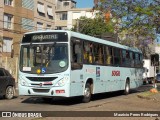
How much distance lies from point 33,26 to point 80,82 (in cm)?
3647

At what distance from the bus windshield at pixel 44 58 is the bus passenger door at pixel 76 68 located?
0.43m

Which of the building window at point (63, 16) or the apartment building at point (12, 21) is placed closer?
the apartment building at point (12, 21)

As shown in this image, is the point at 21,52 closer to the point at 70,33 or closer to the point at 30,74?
the point at 30,74

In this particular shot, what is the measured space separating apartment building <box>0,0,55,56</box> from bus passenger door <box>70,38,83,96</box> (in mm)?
25381

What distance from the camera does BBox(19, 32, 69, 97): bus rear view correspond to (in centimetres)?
1606

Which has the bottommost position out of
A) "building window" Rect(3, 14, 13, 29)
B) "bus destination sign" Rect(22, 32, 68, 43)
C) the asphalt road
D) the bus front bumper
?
the asphalt road

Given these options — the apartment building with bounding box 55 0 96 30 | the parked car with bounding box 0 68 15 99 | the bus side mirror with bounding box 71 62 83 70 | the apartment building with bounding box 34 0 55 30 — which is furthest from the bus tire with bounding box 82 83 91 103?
the apartment building with bounding box 55 0 96 30

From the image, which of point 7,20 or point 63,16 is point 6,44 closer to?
point 7,20

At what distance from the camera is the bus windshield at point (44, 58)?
52.9 feet

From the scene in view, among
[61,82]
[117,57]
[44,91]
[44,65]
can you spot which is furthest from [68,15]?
[61,82]

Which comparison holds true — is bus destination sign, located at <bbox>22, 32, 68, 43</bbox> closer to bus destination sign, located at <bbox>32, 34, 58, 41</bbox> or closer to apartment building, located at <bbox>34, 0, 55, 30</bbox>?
bus destination sign, located at <bbox>32, 34, 58, 41</bbox>

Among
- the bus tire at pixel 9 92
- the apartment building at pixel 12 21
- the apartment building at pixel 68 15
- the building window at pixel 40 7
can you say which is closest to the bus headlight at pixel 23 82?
the bus tire at pixel 9 92

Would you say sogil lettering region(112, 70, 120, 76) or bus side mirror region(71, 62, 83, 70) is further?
sogil lettering region(112, 70, 120, 76)

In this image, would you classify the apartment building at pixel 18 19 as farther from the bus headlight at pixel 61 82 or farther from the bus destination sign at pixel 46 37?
the bus headlight at pixel 61 82
